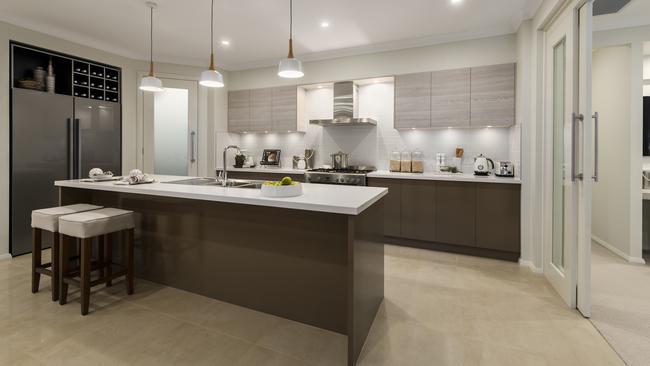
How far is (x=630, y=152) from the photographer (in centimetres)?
360

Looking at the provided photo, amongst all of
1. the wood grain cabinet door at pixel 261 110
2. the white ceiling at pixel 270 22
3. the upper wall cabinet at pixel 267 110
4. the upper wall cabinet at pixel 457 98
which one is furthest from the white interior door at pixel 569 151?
the wood grain cabinet door at pixel 261 110

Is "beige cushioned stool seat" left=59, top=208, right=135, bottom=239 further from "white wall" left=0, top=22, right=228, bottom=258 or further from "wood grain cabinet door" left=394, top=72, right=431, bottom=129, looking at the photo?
"wood grain cabinet door" left=394, top=72, right=431, bottom=129

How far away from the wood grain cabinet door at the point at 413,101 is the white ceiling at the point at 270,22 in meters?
0.47

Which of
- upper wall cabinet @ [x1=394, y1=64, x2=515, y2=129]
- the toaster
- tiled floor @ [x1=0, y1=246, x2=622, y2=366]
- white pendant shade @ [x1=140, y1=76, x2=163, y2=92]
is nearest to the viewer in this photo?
tiled floor @ [x1=0, y1=246, x2=622, y2=366]

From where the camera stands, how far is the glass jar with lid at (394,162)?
4.59 meters

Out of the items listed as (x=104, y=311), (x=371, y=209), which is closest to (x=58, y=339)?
(x=104, y=311)

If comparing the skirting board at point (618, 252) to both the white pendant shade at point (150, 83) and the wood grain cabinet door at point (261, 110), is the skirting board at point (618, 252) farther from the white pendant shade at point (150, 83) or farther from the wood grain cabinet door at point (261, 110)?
the white pendant shade at point (150, 83)

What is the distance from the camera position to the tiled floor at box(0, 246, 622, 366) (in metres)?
1.90

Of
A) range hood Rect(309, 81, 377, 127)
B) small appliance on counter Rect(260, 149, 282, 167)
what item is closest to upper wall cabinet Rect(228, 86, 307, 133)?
small appliance on counter Rect(260, 149, 282, 167)

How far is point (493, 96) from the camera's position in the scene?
12.9 feet

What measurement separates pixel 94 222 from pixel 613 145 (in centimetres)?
541

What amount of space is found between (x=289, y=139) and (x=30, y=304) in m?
3.90

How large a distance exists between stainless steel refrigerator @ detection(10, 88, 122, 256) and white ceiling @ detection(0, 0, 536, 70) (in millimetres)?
902

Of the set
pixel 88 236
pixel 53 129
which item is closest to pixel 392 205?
pixel 88 236
